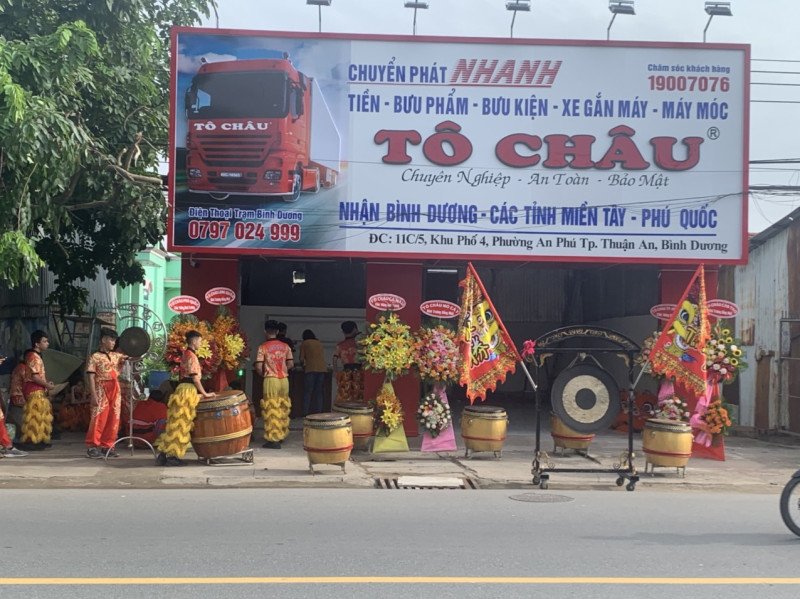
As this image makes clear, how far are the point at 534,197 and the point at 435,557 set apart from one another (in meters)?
8.37

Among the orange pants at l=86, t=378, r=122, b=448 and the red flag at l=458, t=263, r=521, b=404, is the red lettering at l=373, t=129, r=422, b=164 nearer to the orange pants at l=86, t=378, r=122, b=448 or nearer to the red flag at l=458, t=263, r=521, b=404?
the red flag at l=458, t=263, r=521, b=404

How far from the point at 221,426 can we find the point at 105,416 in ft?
6.72

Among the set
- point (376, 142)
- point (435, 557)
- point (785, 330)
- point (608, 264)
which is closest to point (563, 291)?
point (785, 330)

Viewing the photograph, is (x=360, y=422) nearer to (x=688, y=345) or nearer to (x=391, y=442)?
(x=391, y=442)

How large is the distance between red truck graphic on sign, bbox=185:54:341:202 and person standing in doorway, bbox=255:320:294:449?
2.33 meters

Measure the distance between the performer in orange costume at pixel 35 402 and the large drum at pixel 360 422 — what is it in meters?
4.67

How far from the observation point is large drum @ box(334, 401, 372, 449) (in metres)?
13.3

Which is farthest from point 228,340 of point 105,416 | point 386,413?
point 386,413

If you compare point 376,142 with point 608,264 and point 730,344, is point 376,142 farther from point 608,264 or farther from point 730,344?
point 730,344

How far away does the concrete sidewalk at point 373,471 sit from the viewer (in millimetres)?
11047

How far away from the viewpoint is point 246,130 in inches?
543

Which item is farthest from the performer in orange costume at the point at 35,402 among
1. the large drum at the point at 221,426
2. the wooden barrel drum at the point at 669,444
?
the wooden barrel drum at the point at 669,444

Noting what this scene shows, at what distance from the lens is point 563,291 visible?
22.3 metres

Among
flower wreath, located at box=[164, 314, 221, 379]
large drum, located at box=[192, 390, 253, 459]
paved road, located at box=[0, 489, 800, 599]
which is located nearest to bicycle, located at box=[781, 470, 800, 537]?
paved road, located at box=[0, 489, 800, 599]
